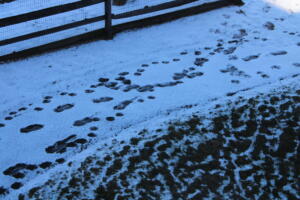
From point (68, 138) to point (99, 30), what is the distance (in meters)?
Answer: 3.95

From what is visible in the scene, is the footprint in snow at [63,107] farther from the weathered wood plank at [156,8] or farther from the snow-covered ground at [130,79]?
the weathered wood plank at [156,8]

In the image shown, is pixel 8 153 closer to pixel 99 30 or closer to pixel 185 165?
pixel 185 165

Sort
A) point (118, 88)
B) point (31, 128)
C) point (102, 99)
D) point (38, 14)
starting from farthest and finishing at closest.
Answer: point (38, 14) < point (118, 88) < point (102, 99) < point (31, 128)

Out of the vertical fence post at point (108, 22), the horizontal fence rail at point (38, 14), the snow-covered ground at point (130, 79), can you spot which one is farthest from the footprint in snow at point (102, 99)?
the vertical fence post at point (108, 22)

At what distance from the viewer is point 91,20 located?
8734mm

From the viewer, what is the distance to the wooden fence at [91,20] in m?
7.98

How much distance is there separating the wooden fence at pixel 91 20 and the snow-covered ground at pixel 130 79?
206 mm

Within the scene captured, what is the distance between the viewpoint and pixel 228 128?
6.17m

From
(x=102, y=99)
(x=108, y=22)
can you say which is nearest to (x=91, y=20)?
(x=108, y=22)

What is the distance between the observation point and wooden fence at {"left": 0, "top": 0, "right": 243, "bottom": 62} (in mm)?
7978

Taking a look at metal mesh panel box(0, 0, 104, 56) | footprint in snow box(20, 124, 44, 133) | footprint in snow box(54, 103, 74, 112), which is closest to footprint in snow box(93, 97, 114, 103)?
footprint in snow box(54, 103, 74, 112)

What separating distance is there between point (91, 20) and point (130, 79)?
6.57 ft

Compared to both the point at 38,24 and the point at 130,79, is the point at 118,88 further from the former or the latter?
the point at 38,24

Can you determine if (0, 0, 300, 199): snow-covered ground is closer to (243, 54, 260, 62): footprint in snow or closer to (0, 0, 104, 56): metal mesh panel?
(243, 54, 260, 62): footprint in snow
